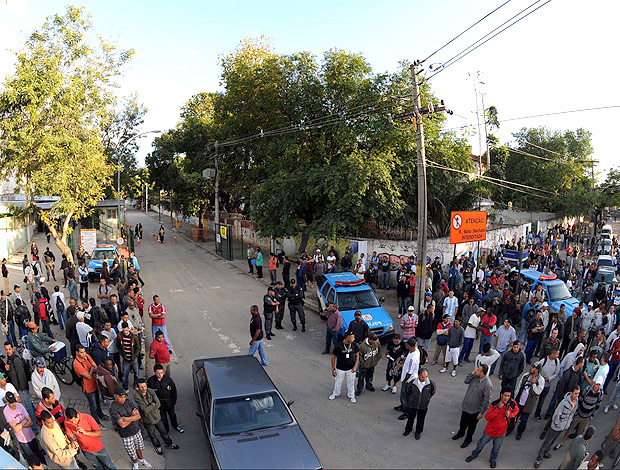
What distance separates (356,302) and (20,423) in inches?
337

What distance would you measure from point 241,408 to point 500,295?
9.73 metres

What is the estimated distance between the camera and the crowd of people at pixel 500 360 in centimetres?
689

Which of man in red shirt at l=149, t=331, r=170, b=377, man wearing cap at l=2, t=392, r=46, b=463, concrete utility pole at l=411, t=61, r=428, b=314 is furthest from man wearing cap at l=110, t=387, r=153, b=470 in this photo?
concrete utility pole at l=411, t=61, r=428, b=314

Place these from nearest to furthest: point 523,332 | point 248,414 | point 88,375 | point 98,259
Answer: point 248,414, point 88,375, point 523,332, point 98,259

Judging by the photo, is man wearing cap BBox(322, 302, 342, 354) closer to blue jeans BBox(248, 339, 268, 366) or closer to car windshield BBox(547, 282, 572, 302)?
blue jeans BBox(248, 339, 268, 366)

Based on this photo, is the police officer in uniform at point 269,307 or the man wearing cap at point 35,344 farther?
the police officer in uniform at point 269,307

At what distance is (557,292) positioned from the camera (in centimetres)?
1335

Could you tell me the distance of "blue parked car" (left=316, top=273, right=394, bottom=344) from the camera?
1169cm

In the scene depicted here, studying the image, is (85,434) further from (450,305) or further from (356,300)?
(450,305)

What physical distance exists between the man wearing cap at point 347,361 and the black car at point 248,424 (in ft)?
5.81

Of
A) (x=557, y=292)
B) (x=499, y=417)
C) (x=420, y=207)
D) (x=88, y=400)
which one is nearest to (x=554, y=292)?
(x=557, y=292)

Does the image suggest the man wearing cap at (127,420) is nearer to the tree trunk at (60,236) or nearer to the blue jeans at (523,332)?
the blue jeans at (523,332)

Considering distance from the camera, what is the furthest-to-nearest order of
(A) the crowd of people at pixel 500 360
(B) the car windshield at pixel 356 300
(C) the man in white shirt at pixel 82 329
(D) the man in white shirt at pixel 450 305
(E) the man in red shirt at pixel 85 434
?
(B) the car windshield at pixel 356 300, (D) the man in white shirt at pixel 450 305, (C) the man in white shirt at pixel 82 329, (A) the crowd of people at pixel 500 360, (E) the man in red shirt at pixel 85 434

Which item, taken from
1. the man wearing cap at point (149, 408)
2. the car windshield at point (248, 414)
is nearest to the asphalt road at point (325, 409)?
the man wearing cap at point (149, 408)
